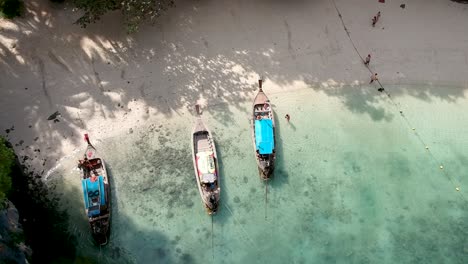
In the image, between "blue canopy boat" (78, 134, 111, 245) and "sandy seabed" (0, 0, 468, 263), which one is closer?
"blue canopy boat" (78, 134, 111, 245)

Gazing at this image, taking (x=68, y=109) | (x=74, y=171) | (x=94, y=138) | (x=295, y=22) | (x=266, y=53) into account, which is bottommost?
(x=74, y=171)

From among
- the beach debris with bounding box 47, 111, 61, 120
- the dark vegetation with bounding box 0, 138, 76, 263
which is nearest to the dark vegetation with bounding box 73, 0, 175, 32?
the beach debris with bounding box 47, 111, 61, 120

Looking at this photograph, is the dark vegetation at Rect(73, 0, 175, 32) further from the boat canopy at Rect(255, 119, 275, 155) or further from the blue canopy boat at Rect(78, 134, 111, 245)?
the boat canopy at Rect(255, 119, 275, 155)

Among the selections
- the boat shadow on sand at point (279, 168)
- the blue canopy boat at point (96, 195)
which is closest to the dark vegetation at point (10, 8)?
the blue canopy boat at point (96, 195)

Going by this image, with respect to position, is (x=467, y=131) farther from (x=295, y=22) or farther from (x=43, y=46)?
(x=43, y=46)

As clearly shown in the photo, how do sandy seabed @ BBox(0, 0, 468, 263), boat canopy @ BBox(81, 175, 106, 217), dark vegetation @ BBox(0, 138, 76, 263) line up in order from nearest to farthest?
dark vegetation @ BBox(0, 138, 76, 263) < boat canopy @ BBox(81, 175, 106, 217) < sandy seabed @ BBox(0, 0, 468, 263)

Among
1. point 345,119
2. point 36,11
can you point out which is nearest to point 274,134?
point 345,119
